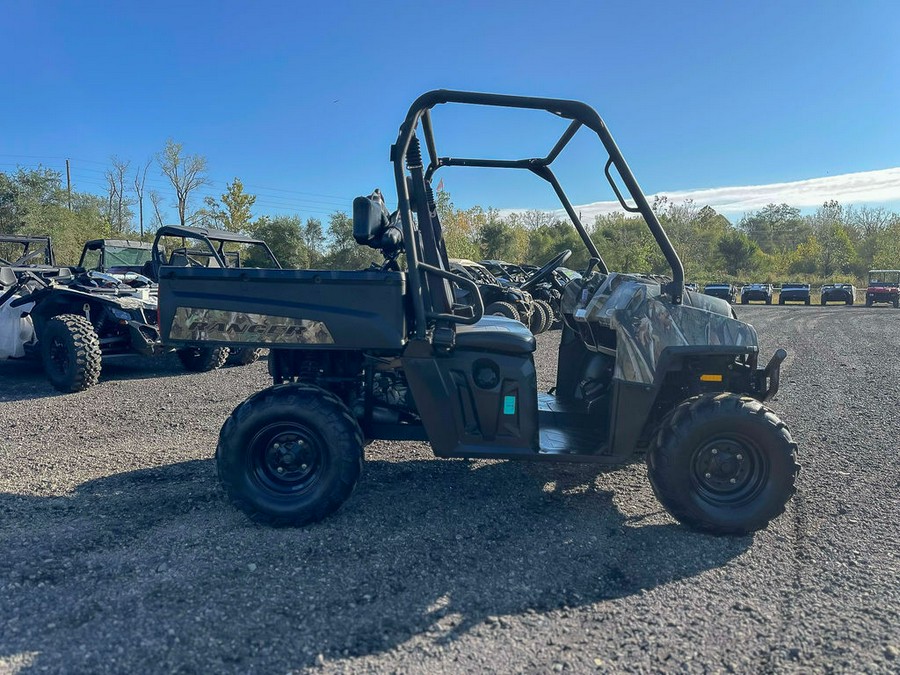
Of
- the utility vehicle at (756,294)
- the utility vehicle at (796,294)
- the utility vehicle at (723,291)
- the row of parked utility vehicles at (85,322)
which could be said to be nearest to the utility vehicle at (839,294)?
the utility vehicle at (796,294)

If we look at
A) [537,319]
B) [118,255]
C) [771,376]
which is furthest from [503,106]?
[118,255]

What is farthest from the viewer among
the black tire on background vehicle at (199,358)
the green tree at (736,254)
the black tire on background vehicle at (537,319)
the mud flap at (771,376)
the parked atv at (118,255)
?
the green tree at (736,254)

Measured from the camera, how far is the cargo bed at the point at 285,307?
338cm

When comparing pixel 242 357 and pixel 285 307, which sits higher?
pixel 285 307

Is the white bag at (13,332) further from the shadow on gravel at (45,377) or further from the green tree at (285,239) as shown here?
the green tree at (285,239)

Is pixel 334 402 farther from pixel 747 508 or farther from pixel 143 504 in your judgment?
pixel 747 508

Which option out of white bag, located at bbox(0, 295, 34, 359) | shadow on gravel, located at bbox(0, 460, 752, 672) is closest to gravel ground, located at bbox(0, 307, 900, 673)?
shadow on gravel, located at bbox(0, 460, 752, 672)

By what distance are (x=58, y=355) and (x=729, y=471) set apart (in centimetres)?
731

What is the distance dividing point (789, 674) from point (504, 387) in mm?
1842

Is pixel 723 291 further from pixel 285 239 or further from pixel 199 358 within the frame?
pixel 199 358

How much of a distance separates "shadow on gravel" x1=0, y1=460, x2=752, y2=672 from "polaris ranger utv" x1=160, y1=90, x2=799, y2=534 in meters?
0.27

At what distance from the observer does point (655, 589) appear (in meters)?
2.86

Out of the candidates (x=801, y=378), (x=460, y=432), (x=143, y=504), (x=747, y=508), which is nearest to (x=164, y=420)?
(x=143, y=504)

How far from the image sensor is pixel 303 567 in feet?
9.87
